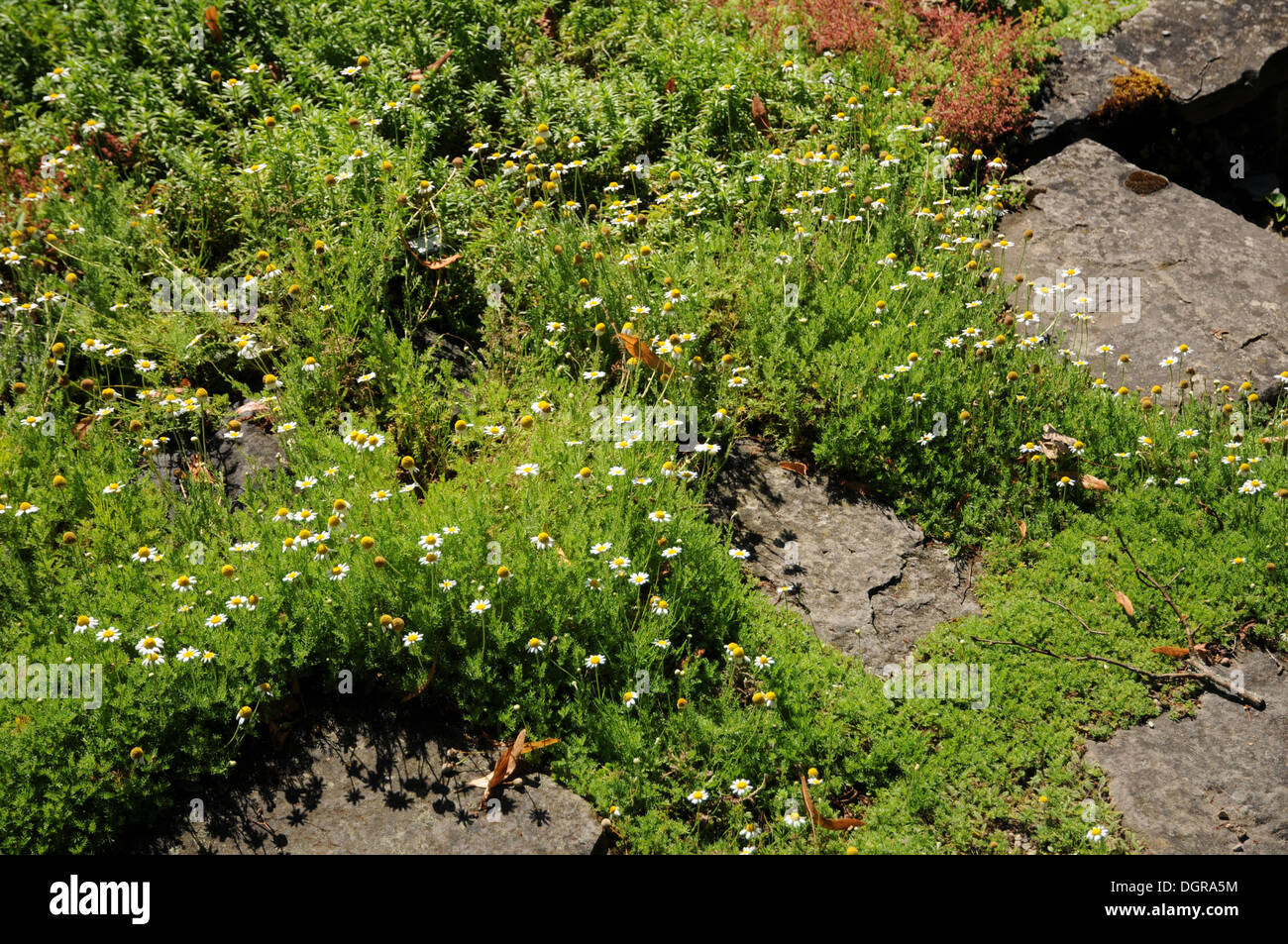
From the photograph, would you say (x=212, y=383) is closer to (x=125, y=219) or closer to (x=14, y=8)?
(x=125, y=219)

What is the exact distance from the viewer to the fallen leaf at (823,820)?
3.78 m

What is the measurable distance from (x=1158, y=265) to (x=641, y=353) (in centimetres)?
356

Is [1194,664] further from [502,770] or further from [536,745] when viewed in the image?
[502,770]

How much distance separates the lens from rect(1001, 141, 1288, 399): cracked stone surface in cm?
583

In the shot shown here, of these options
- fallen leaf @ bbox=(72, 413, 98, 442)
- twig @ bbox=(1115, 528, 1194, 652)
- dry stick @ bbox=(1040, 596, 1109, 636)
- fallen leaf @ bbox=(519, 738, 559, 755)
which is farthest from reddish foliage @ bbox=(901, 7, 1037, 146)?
fallen leaf @ bbox=(72, 413, 98, 442)

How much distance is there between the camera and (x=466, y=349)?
5.64m

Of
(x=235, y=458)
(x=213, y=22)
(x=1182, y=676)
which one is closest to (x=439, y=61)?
(x=213, y=22)

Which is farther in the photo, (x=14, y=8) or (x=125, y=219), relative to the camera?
(x=14, y=8)

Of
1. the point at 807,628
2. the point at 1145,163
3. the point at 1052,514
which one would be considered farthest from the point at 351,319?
the point at 1145,163

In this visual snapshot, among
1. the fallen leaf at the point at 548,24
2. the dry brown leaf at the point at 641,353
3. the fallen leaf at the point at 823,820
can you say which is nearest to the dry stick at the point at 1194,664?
the fallen leaf at the point at 823,820

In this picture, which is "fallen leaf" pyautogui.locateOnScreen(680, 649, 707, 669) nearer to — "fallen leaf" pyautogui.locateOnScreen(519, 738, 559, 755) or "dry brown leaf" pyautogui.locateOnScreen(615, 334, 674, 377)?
"fallen leaf" pyautogui.locateOnScreen(519, 738, 559, 755)

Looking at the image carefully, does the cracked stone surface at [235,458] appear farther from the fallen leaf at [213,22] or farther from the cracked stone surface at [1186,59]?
the cracked stone surface at [1186,59]
